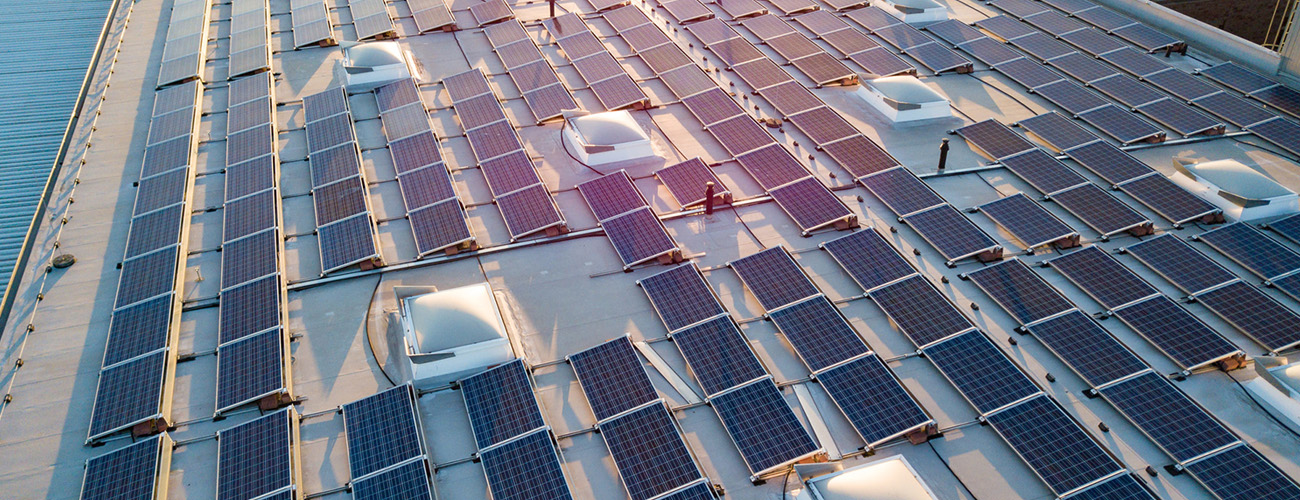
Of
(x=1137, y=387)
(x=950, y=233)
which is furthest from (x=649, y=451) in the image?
(x=950, y=233)

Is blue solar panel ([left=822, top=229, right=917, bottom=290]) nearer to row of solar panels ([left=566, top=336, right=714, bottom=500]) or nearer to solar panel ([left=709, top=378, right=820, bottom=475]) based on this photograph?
solar panel ([left=709, top=378, right=820, bottom=475])

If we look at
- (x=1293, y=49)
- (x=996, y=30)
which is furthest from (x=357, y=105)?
(x=1293, y=49)

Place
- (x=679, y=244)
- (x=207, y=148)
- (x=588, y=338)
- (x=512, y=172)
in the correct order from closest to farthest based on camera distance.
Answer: (x=588, y=338) < (x=679, y=244) < (x=512, y=172) < (x=207, y=148)

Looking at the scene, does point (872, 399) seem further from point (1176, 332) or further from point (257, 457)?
point (257, 457)

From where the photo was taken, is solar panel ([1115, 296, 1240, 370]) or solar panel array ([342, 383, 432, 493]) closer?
solar panel array ([342, 383, 432, 493])

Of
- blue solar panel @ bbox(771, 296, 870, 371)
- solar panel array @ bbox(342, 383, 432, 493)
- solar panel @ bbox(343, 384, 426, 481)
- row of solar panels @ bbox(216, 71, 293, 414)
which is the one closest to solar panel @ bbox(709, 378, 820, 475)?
blue solar panel @ bbox(771, 296, 870, 371)

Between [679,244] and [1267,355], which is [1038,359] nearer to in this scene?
[1267,355]
